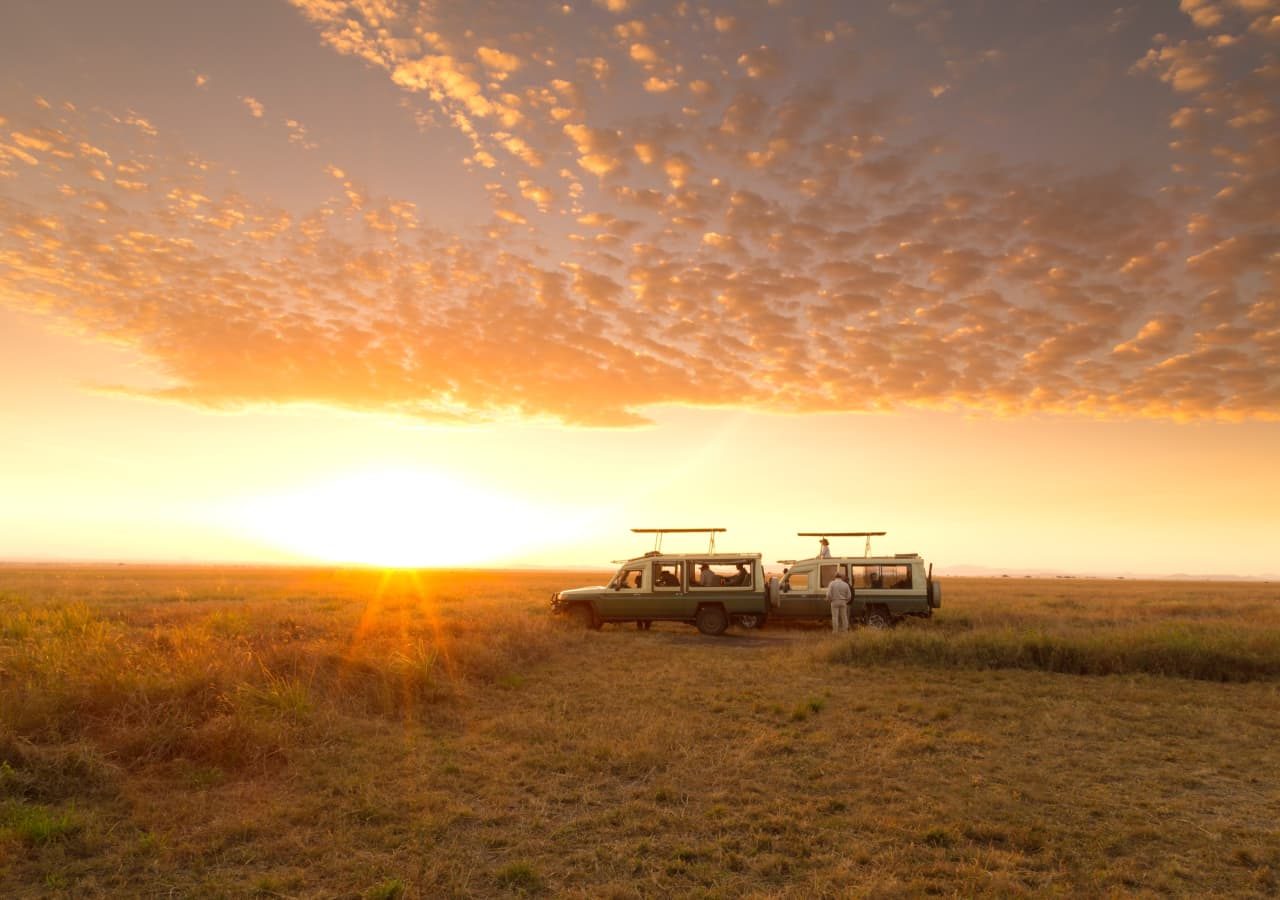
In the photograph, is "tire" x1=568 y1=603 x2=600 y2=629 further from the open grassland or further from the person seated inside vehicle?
the open grassland

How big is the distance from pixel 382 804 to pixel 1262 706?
1451 cm

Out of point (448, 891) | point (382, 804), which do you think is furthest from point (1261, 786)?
point (382, 804)

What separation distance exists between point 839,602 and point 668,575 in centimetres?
536

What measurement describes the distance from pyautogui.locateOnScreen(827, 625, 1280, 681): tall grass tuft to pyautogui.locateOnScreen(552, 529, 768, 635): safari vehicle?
6050 mm

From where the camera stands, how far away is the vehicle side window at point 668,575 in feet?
78.9

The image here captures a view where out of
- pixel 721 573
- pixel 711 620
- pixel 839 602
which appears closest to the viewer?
pixel 839 602

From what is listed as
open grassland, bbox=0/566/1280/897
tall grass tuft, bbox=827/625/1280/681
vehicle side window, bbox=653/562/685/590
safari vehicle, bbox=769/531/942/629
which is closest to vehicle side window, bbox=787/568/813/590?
safari vehicle, bbox=769/531/942/629

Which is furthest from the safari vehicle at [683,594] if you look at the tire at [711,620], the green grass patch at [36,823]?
the green grass patch at [36,823]

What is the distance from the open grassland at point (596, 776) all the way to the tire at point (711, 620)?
26.2 feet

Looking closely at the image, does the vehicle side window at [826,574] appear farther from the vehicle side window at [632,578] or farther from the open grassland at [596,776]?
the open grassland at [596,776]

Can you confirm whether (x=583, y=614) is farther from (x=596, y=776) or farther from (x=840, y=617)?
(x=596, y=776)

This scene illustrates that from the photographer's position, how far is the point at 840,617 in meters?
22.0

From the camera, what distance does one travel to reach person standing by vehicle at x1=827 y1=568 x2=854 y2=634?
21719 millimetres

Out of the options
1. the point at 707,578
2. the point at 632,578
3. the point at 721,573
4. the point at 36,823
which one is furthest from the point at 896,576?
the point at 36,823
